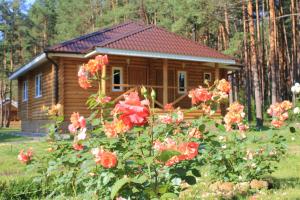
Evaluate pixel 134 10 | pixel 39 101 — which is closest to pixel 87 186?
pixel 39 101

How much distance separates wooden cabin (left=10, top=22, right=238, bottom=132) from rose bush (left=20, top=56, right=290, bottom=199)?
10.4 meters

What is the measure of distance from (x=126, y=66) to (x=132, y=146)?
1380 centimetres

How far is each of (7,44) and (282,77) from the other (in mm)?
24671

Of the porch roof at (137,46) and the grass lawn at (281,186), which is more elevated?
the porch roof at (137,46)

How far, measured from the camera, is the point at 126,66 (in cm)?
1617

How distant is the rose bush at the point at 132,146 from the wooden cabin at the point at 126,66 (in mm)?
10443

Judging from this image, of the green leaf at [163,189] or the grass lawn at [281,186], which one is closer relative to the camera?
the green leaf at [163,189]

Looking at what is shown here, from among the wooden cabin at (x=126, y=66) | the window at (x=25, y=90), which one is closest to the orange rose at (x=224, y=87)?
the wooden cabin at (x=126, y=66)

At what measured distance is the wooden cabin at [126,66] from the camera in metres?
14.9

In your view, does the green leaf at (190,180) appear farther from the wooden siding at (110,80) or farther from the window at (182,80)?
the window at (182,80)

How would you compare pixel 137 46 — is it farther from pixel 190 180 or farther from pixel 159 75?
pixel 190 180

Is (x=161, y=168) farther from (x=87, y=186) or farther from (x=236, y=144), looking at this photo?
(x=236, y=144)

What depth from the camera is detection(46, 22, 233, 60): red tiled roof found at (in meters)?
14.9

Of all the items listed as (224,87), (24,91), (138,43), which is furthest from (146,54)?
(224,87)
